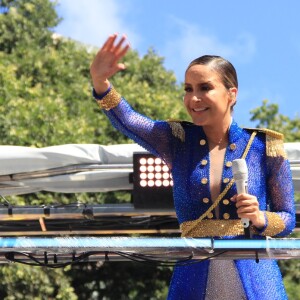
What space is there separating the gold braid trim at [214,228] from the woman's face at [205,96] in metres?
0.40

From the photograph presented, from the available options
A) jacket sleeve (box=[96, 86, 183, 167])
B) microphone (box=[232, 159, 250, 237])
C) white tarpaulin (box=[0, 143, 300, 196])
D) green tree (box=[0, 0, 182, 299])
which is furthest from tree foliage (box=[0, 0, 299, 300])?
microphone (box=[232, 159, 250, 237])

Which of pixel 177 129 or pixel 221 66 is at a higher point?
pixel 221 66

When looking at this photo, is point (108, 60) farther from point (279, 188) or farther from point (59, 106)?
point (59, 106)

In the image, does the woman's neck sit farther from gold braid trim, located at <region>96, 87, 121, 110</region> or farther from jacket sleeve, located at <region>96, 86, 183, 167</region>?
gold braid trim, located at <region>96, 87, 121, 110</region>

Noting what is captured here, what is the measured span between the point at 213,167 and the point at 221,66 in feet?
1.34

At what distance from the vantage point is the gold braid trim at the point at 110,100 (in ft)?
13.4

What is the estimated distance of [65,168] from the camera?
6.98m

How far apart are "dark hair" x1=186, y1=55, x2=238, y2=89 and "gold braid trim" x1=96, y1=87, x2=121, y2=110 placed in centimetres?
32

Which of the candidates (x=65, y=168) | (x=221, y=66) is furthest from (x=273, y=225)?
(x=65, y=168)

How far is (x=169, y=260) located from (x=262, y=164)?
61 cm

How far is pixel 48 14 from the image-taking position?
22.8 meters

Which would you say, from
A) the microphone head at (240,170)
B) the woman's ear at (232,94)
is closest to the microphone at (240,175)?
the microphone head at (240,170)

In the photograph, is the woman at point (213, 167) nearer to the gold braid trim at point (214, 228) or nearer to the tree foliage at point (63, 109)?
the gold braid trim at point (214, 228)

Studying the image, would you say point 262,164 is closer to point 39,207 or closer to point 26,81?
point 39,207
